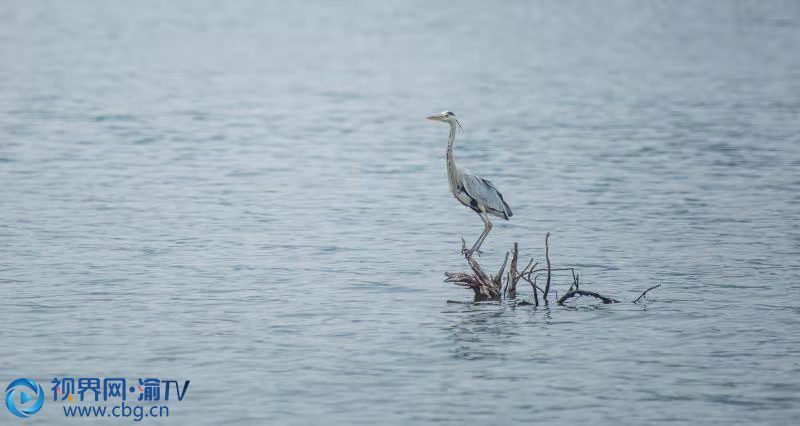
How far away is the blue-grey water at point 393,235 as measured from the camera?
15297 millimetres

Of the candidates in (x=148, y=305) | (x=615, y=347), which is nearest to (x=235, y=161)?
(x=148, y=305)

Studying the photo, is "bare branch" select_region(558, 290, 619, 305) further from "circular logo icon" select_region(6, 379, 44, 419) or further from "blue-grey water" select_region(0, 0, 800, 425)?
"circular logo icon" select_region(6, 379, 44, 419)

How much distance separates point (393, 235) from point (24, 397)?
34.0ft

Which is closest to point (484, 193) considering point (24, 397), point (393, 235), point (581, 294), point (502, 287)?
point (502, 287)

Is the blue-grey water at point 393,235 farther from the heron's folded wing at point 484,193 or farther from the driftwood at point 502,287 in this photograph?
the heron's folded wing at point 484,193

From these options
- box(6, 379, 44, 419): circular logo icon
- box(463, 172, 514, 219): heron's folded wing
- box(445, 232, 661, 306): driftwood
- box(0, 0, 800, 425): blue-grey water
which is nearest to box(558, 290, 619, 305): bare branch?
box(445, 232, 661, 306): driftwood

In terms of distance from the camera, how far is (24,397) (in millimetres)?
14492

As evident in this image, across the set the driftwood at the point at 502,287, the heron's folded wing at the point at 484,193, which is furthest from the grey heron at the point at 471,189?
the driftwood at the point at 502,287

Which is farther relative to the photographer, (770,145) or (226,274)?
(770,145)

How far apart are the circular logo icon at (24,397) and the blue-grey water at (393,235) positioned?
0.78 ft

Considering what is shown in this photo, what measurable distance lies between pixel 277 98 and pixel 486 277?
30112mm

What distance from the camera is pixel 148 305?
18.4 metres

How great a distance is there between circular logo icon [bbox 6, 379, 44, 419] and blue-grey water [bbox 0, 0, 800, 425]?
24 cm

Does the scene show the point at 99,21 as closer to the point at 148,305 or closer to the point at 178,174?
the point at 178,174
